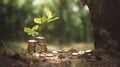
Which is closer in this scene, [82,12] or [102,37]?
[102,37]

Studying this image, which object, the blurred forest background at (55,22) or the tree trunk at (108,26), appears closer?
the tree trunk at (108,26)

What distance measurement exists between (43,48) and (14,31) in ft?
26.0

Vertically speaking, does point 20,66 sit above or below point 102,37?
below

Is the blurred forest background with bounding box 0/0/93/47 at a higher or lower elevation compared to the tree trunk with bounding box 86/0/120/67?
higher

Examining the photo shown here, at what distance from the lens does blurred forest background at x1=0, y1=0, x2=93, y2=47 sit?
11740mm

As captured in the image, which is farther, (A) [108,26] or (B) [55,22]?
(B) [55,22]

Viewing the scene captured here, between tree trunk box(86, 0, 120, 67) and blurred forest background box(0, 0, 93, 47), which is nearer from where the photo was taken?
tree trunk box(86, 0, 120, 67)

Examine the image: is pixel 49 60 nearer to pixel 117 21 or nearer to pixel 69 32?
pixel 117 21

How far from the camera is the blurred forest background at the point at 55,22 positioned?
38.5 ft

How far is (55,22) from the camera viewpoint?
43.8 feet

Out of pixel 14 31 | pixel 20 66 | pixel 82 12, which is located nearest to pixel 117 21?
pixel 20 66

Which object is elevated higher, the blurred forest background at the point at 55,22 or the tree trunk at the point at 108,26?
the blurred forest background at the point at 55,22

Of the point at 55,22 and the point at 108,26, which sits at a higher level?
the point at 55,22

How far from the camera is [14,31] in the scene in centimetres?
1170
